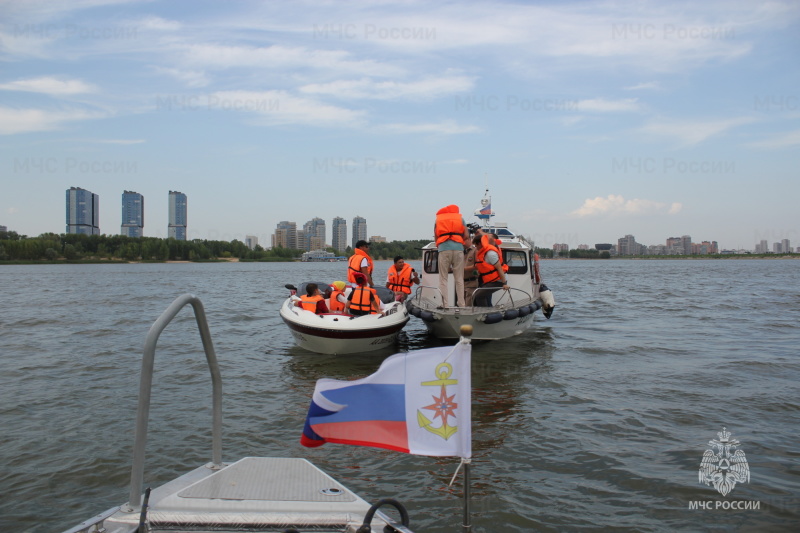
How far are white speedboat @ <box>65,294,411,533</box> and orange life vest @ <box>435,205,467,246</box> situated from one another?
846cm

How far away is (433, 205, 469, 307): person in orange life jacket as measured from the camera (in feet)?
38.2

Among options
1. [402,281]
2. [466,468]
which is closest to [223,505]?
[466,468]

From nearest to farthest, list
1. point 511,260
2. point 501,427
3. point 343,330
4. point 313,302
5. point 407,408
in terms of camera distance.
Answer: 1. point 407,408
2. point 501,427
3. point 343,330
4. point 313,302
5. point 511,260

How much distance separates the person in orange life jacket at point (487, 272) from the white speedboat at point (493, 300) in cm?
22

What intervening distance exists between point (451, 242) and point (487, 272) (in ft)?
4.84

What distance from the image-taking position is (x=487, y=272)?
12.7 m

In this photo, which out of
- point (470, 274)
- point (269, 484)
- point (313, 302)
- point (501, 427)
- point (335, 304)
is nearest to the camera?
point (269, 484)

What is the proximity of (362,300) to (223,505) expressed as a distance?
882 centimetres

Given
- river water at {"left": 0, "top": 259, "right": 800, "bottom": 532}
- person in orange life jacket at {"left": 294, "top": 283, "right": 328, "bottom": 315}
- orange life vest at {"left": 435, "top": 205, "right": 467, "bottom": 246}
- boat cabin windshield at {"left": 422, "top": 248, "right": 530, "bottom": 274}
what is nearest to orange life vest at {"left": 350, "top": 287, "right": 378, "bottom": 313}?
person in orange life jacket at {"left": 294, "top": 283, "right": 328, "bottom": 315}

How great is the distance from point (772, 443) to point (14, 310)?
26391 millimetres

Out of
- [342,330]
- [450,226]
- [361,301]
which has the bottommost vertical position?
[342,330]

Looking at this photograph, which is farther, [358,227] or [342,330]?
[358,227]

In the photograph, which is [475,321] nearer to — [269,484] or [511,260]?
[511,260]

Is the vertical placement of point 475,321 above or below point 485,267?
below
